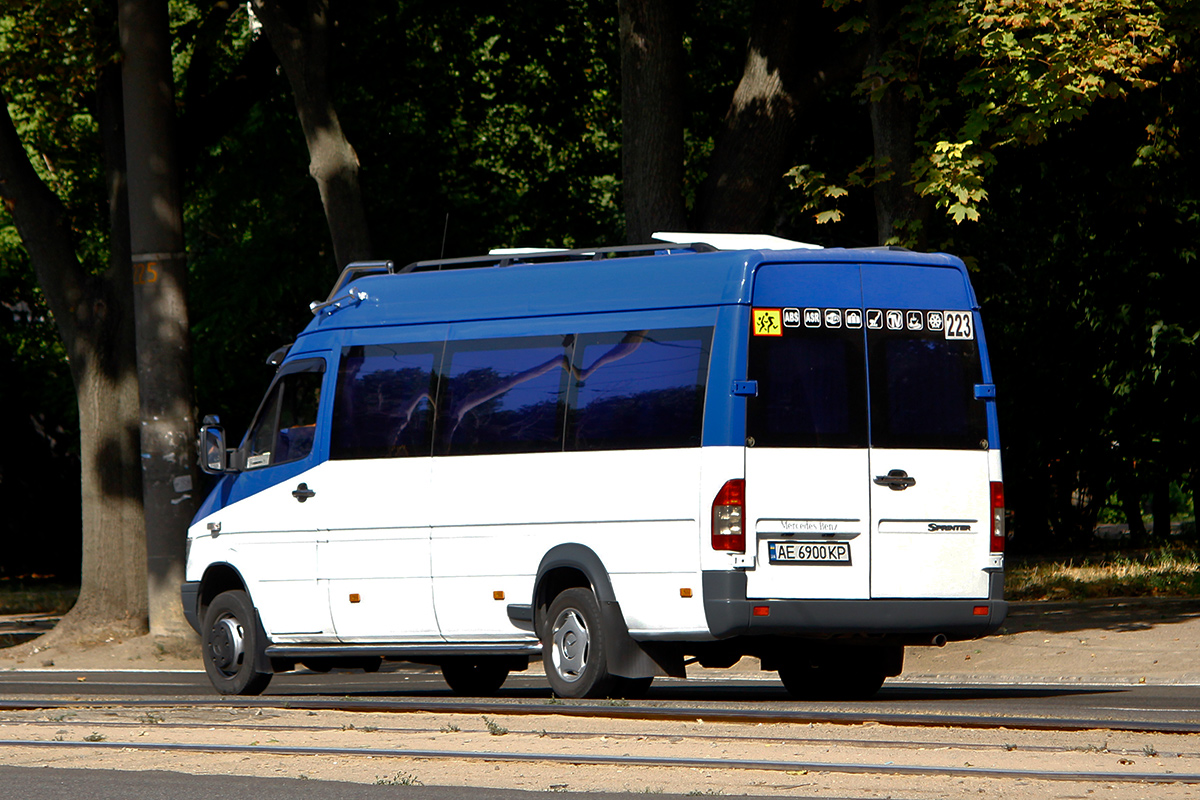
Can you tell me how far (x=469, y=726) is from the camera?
917 centimetres

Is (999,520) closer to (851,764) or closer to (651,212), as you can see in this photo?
(851,764)

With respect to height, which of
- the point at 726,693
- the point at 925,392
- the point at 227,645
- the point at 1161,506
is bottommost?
the point at 1161,506

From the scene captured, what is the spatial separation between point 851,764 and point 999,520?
3792 mm

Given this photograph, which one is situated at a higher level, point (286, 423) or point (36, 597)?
point (286, 423)

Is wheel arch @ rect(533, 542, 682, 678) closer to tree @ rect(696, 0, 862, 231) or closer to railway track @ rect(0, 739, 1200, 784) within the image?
railway track @ rect(0, 739, 1200, 784)

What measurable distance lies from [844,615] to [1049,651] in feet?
15.1

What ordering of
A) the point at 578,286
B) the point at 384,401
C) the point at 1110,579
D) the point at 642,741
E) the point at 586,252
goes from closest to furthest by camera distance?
1. the point at 642,741
2. the point at 578,286
3. the point at 586,252
4. the point at 384,401
5. the point at 1110,579

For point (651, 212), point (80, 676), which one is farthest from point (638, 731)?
point (80, 676)

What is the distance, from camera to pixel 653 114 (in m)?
15.5

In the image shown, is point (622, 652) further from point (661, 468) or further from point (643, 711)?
point (661, 468)

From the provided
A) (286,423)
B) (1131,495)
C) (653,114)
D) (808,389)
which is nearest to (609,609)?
(808,389)

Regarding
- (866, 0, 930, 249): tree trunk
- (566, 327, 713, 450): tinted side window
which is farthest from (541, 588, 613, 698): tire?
(866, 0, 930, 249): tree trunk

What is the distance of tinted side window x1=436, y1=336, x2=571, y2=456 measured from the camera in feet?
36.1

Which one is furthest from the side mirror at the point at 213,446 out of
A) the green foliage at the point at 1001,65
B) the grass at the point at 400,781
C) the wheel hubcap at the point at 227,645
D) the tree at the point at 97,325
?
the tree at the point at 97,325
